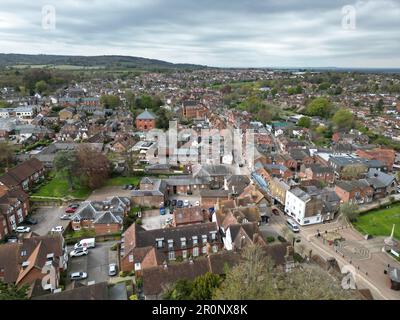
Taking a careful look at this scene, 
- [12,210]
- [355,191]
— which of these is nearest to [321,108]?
[355,191]

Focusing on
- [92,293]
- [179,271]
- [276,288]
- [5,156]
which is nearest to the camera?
[276,288]

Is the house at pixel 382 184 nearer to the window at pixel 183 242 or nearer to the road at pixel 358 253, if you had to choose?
the road at pixel 358 253

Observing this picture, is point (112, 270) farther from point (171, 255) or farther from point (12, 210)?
point (12, 210)

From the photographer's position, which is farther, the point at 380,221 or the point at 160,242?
the point at 380,221

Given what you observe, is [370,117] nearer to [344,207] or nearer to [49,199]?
[344,207]

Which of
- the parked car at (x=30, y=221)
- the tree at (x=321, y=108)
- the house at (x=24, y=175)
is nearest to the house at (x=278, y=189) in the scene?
the parked car at (x=30, y=221)
